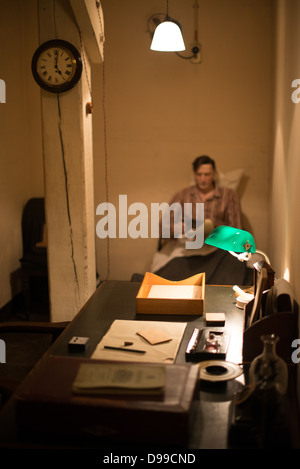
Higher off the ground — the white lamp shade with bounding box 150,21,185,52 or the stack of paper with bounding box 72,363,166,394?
the white lamp shade with bounding box 150,21,185,52

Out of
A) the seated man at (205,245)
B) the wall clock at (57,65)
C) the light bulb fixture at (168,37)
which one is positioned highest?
the light bulb fixture at (168,37)

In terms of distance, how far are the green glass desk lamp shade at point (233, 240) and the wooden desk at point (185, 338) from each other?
0.99 ft

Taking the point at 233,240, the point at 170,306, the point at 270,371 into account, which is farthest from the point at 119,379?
the point at 233,240

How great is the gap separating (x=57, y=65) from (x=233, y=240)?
1680mm

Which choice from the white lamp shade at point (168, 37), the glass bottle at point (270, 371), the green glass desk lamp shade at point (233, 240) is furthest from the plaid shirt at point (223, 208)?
the glass bottle at point (270, 371)

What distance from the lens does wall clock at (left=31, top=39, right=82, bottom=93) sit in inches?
127

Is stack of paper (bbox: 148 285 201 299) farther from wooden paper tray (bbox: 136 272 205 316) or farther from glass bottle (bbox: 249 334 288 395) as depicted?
glass bottle (bbox: 249 334 288 395)

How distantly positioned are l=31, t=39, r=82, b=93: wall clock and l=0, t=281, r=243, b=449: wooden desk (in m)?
1.29


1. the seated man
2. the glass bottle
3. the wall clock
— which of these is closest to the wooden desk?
the glass bottle

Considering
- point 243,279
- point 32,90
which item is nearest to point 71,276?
point 243,279

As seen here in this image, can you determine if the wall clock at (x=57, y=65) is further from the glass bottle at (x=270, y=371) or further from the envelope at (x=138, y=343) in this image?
the glass bottle at (x=270, y=371)

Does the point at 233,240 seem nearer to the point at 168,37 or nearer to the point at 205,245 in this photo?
the point at 168,37

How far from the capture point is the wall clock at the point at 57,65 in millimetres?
3227

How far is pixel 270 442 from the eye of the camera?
4.74 ft
